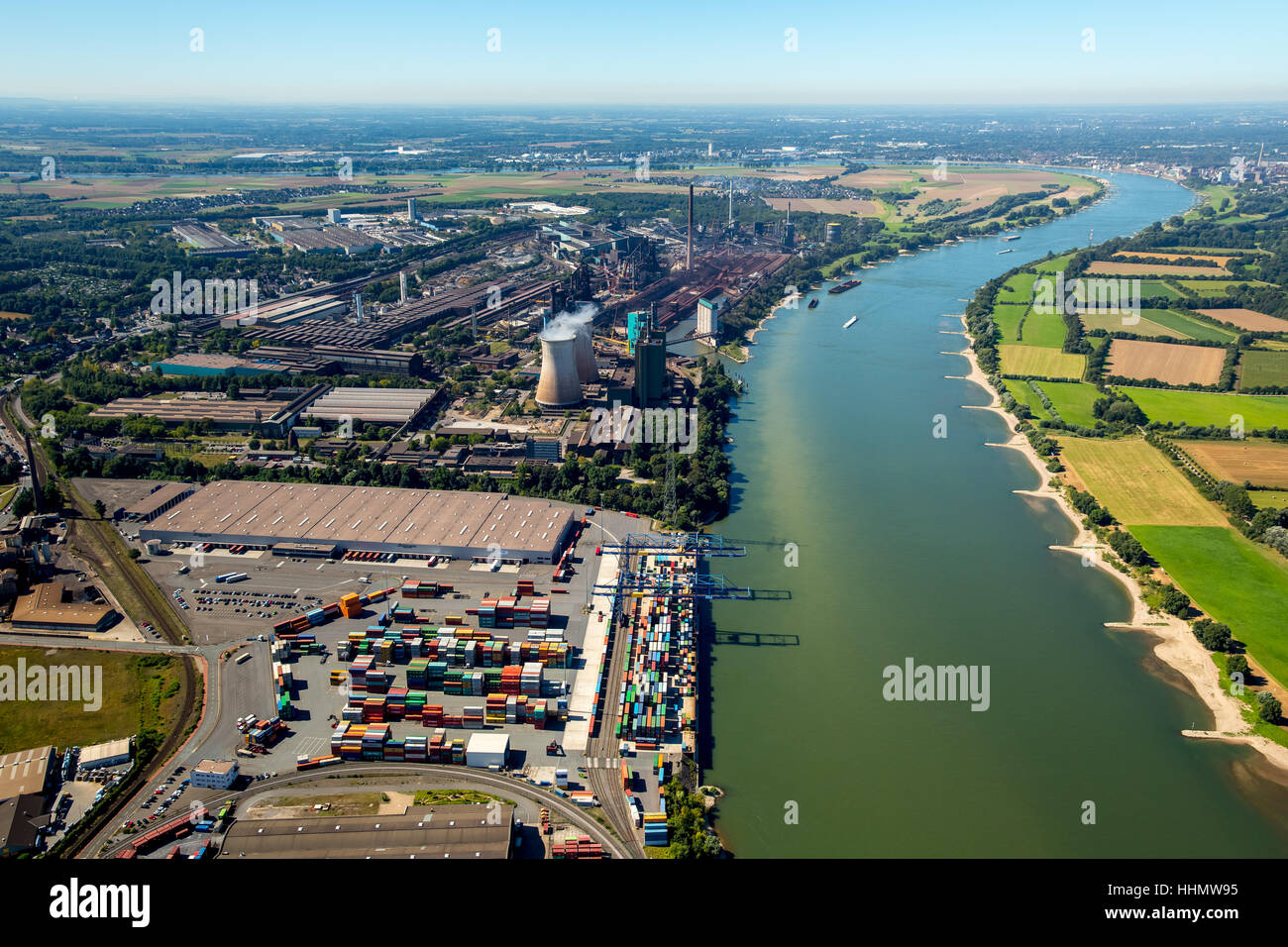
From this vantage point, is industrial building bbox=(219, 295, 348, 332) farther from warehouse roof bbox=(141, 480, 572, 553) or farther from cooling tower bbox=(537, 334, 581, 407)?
warehouse roof bbox=(141, 480, 572, 553)

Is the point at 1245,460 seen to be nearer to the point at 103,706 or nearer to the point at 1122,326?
the point at 1122,326

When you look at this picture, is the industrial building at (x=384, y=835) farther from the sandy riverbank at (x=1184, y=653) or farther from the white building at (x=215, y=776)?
the sandy riverbank at (x=1184, y=653)

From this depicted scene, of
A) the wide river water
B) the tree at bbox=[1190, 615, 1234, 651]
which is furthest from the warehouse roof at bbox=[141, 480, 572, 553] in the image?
the tree at bbox=[1190, 615, 1234, 651]

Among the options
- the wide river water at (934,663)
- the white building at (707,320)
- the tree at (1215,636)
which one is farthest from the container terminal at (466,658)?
the white building at (707,320)

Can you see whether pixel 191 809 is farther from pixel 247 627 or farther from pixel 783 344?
pixel 783 344

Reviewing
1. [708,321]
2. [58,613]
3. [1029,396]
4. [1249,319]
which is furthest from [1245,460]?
[58,613]
